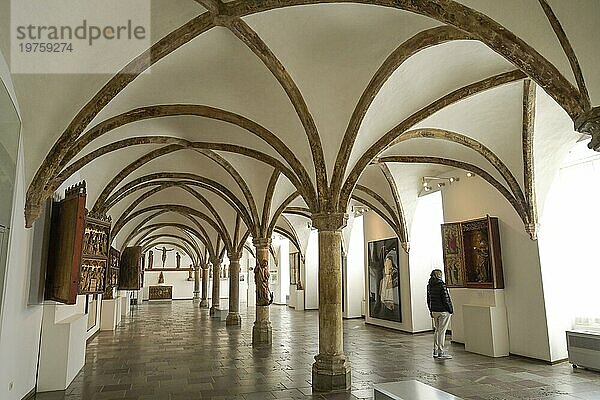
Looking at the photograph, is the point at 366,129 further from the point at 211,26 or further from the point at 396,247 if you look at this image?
the point at 396,247

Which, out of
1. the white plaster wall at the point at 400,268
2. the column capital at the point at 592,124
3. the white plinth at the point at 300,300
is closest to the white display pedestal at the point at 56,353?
the column capital at the point at 592,124

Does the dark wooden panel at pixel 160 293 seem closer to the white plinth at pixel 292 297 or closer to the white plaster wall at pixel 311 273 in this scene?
the white plinth at pixel 292 297

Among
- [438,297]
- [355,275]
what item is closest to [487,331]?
[438,297]

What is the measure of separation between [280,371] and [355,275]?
10.4 metres

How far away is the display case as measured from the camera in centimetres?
924

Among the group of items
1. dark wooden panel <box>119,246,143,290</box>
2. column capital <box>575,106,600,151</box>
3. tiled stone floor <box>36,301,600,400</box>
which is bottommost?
tiled stone floor <box>36,301,600,400</box>

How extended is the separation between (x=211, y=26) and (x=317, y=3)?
126 centimetres

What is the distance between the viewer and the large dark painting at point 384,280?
521 inches

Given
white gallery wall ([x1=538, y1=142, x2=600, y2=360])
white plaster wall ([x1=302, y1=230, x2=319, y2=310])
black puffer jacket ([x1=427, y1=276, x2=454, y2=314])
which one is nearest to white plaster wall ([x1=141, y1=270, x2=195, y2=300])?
white plaster wall ([x1=302, y1=230, x2=319, y2=310])

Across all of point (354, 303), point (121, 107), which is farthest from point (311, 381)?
point (354, 303)

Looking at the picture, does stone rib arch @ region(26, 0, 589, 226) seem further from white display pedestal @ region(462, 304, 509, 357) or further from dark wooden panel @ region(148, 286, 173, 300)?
dark wooden panel @ region(148, 286, 173, 300)

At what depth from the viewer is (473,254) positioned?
977cm

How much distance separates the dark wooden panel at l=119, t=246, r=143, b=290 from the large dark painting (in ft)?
32.8

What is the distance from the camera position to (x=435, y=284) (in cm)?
855
